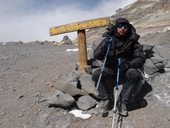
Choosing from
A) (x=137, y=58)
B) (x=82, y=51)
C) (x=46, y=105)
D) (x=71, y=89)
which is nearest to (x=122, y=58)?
(x=137, y=58)

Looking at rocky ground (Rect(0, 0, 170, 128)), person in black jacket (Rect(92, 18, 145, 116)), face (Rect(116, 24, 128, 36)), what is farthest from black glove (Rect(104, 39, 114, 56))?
rocky ground (Rect(0, 0, 170, 128))

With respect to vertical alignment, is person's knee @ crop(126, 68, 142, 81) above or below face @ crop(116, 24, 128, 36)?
below

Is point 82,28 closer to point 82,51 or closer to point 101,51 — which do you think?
point 82,51

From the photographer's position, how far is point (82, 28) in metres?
9.49

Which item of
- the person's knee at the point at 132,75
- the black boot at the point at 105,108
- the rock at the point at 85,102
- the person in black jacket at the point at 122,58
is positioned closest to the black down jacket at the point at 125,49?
the person in black jacket at the point at 122,58

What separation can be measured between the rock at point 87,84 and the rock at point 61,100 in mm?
469

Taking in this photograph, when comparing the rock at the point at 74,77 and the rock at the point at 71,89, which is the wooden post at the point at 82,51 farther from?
the rock at the point at 71,89

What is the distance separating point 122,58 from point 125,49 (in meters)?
0.22

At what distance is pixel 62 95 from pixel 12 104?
5.31 ft

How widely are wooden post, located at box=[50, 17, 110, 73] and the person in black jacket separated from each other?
135 centimetres

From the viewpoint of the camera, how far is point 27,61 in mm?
14219

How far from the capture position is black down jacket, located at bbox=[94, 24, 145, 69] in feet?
26.1

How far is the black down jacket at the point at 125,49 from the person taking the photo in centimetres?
796

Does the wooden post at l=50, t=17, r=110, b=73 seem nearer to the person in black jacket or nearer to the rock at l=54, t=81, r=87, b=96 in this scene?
the rock at l=54, t=81, r=87, b=96
